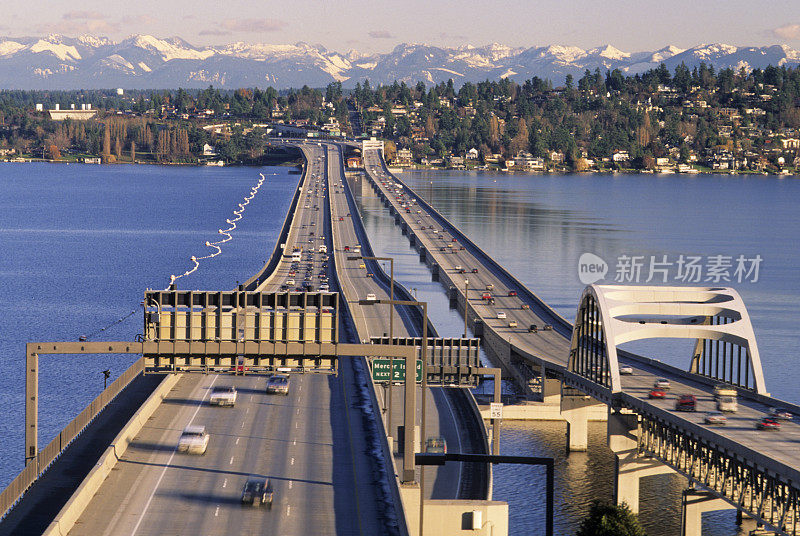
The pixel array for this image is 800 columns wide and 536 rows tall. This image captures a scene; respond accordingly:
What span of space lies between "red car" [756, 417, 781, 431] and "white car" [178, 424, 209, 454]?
96.1ft

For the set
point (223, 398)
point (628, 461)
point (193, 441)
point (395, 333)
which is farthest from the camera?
point (395, 333)

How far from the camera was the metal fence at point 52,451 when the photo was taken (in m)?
47.8

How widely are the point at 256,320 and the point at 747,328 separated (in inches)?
1567

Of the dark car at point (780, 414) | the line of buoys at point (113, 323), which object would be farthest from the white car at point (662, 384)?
the line of buoys at point (113, 323)

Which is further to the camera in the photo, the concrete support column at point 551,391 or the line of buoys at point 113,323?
the line of buoys at point 113,323

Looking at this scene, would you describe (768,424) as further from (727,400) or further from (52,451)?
(52,451)

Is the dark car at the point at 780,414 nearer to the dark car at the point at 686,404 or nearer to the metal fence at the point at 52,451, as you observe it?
the dark car at the point at 686,404

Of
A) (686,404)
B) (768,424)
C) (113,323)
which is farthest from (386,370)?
(113,323)

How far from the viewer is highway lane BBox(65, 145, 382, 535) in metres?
46.9

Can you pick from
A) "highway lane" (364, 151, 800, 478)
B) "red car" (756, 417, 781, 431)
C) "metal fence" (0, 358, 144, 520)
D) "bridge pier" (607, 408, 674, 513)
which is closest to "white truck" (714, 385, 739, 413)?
"highway lane" (364, 151, 800, 478)

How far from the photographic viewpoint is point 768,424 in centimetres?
5938

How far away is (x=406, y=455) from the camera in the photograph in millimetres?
48344

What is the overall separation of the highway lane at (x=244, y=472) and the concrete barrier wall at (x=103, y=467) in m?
0.41

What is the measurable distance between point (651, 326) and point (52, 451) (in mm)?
41527
